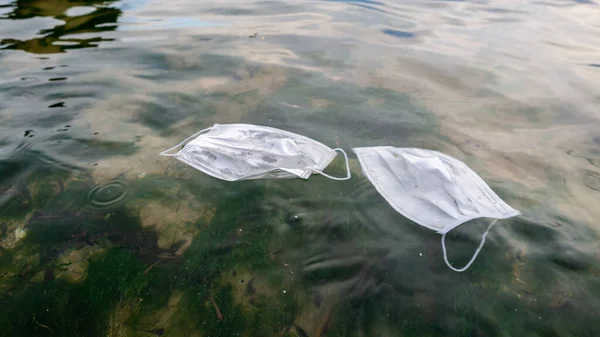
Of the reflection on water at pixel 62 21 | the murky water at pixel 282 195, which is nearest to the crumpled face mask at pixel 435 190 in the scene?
the murky water at pixel 282 195

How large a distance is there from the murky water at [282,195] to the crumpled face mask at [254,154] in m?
0.10

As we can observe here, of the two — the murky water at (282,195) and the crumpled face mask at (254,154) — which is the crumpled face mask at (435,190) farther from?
the crumpled face mask at (254,154)

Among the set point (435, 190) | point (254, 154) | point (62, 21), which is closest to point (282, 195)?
point (254, 154)

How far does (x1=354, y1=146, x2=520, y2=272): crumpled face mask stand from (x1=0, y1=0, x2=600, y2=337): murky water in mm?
97

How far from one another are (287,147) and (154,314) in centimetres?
156

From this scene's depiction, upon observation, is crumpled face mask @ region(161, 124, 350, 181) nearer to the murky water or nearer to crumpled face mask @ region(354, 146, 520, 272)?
the murky water

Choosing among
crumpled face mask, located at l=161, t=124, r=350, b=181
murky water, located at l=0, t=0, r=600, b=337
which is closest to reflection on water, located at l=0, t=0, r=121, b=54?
murky water, located at l=0, t=0, r=600, b=337

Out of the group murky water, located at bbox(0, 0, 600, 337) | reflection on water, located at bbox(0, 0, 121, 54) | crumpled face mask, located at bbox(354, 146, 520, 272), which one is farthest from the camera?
reflection on water, located at bbox(0, 0, 121, 54)

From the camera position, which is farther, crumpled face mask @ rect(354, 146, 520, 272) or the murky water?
crumpled face mask @ rect(354, 146, 520, 272)

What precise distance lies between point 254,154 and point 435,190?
4.63 feet

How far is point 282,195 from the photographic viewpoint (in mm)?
2488

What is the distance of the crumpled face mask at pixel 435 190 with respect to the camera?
2295mm

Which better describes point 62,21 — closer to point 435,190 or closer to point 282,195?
point 282,195

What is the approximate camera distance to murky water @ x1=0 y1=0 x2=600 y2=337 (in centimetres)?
179
